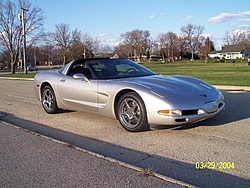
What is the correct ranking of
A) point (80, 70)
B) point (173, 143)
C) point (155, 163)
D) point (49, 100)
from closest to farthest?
point (155, 163)
point (173, 143)
point (80, 70)
point (49, 100)

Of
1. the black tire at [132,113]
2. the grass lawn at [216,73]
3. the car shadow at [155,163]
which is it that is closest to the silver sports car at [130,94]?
the black tire at [132,113]

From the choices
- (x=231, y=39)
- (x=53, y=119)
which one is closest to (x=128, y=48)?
(x=231, y=39)

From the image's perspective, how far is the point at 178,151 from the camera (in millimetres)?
3807

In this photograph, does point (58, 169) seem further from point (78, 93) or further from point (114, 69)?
point (114, 69)

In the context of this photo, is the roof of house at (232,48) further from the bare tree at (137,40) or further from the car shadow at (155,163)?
the car shadow at (155,163)

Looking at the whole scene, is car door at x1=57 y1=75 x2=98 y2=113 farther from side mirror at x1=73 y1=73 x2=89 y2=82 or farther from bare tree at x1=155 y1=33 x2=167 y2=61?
bare tree at x1=155 y1=33 x2=167 y2=61

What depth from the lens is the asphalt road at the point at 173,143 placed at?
10.1ft

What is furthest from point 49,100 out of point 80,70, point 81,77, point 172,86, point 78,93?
point 172,86

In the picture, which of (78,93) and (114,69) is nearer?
(78,93)

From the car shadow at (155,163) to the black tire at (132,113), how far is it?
2.06 ft

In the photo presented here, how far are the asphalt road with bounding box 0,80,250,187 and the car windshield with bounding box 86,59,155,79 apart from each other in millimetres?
983

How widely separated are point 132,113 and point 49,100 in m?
2.78

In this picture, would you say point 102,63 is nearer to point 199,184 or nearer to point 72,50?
point 199,184

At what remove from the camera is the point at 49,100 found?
264 inches
